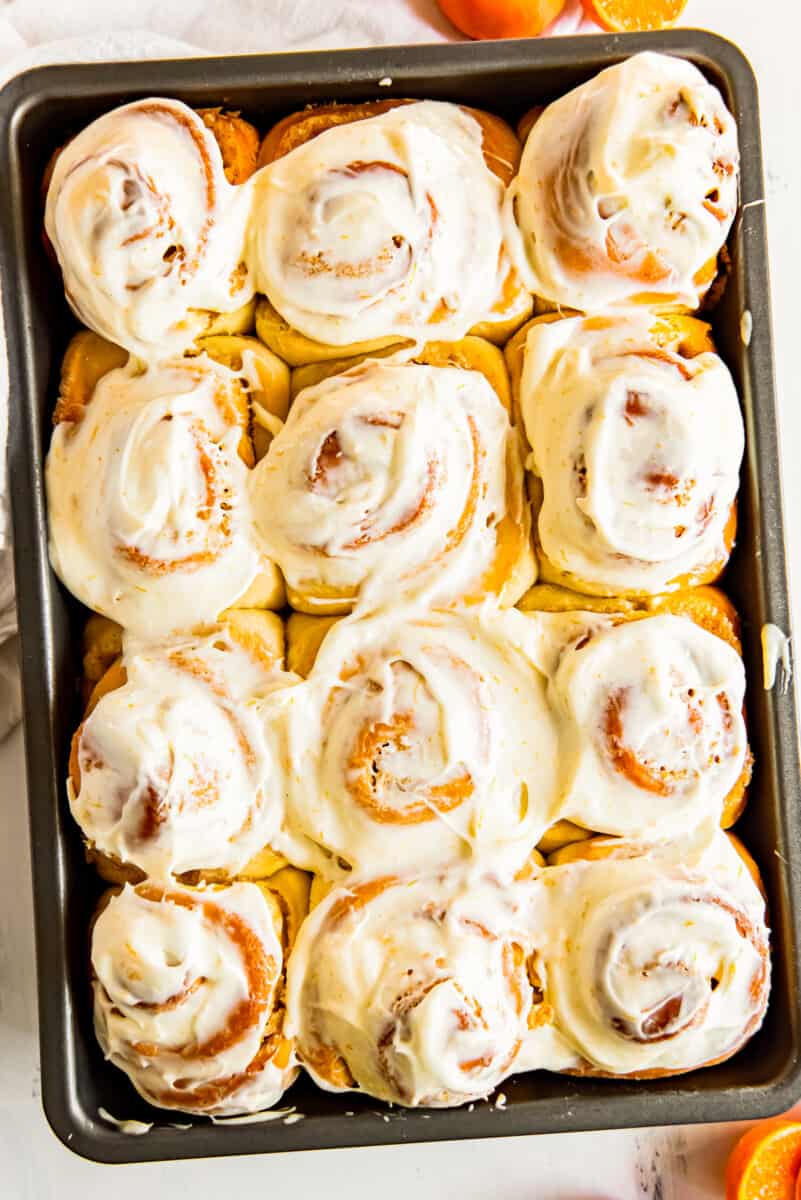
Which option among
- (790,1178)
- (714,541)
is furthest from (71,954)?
(790,1178)

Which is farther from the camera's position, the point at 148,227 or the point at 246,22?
the point at 246,22

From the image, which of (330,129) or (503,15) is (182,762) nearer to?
(330,129)

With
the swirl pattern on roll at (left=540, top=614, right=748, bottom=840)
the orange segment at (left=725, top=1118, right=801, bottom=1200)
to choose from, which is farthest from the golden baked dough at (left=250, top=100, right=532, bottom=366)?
the orange segment at (left=725, top=1118, right=801, bottom=1200)

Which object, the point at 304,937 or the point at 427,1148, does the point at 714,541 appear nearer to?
the point at 304,937

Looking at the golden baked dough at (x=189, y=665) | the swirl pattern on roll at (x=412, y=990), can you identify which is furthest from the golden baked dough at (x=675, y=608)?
the golden baked dough at (x=189, y=665)

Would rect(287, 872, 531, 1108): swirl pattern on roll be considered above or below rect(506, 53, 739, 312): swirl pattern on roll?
below

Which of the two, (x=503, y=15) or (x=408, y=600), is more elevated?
(x=503, y=15)

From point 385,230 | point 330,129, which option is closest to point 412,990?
point 385,230

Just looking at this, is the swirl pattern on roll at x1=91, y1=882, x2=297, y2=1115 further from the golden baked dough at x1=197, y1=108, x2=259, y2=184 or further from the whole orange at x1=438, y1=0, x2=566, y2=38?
the whole orange at x1=438, y1=0, x2=566, y2=38
